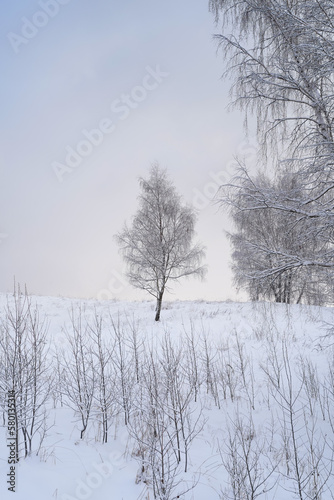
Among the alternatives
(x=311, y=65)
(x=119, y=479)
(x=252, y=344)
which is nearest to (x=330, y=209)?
(x=311, y=65)

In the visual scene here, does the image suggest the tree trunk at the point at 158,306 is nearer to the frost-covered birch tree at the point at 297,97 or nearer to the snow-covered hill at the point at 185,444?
the snow-covered hill at the point at 185,444

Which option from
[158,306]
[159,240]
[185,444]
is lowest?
[185,444]

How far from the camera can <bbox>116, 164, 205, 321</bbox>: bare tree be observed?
13742mm

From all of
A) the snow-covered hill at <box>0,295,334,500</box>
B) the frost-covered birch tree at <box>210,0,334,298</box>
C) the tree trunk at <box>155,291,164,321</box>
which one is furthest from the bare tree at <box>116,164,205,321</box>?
the frost-covered birch tree at <box>210,0,334,298</box>

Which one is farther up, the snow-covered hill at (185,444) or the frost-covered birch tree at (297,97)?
the frost-covered birch tree at (297,97)

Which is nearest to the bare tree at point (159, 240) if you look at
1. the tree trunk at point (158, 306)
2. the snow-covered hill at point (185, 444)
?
the tree trunk at point (158, 306)

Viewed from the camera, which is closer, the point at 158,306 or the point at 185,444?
the point at 185,444

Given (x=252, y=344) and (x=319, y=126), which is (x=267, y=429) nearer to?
(x=252, y=344)

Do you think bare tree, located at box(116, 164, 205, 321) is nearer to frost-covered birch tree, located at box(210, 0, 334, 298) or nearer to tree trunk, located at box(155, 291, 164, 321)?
tree trunk, located at box(155, 291, 164, 321)

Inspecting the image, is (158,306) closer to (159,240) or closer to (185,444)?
(159,240)

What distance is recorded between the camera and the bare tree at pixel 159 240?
541 inches

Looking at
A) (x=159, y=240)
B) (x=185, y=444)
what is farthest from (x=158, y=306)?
(x=185, y=444)

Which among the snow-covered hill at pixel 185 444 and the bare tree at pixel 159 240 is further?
the bare tree at pixel 159 240

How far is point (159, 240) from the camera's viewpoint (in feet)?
47.1
